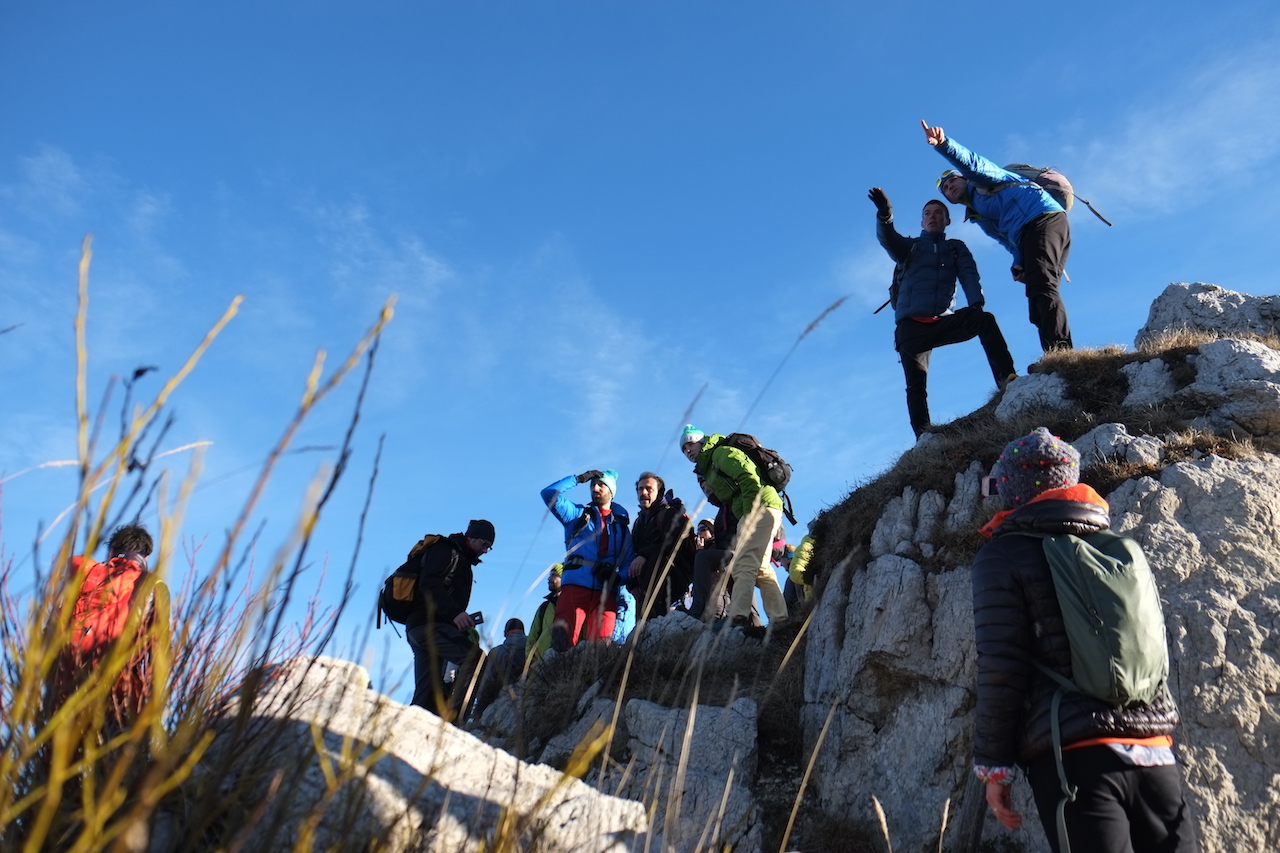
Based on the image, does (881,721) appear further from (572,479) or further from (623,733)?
(572,479)

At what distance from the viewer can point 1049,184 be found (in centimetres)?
879

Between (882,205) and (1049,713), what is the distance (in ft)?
23.8

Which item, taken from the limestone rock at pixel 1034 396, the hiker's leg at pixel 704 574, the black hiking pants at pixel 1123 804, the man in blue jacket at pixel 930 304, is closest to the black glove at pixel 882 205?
the man in blue jacket at pixel 930 304

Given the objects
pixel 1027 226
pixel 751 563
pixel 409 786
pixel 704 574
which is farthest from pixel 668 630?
pixel 409 786

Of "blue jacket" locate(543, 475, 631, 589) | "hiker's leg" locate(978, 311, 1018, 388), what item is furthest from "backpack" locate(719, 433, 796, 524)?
"hiker's leg" locate(978, 311, 1018, 388)

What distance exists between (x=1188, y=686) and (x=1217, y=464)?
188 centimetres

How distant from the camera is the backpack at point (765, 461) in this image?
25.7 feet

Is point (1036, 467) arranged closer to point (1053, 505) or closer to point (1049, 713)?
point (1053, 505)

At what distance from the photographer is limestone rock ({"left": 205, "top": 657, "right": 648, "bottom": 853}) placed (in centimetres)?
205

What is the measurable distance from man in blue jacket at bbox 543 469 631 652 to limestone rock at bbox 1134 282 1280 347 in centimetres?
636

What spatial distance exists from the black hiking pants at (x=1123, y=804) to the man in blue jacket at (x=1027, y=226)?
6.52 meters

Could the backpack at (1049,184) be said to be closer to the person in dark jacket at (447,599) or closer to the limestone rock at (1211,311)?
the limestone rock at (1211,311)

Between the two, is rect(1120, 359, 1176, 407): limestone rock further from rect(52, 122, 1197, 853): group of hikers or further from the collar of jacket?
the collar of jacket

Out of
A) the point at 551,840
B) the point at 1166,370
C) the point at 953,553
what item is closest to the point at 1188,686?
the point at 953,553
